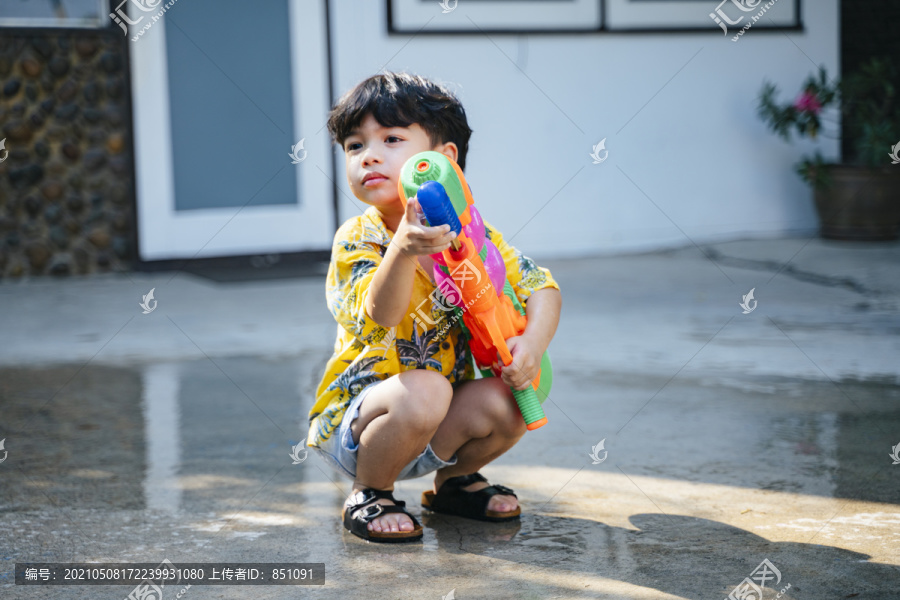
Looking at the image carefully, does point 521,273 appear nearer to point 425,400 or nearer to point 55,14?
point 425,400

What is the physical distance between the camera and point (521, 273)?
6.87 feet

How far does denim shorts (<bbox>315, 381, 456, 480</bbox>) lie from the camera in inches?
78.2

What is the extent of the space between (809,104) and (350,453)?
516cm

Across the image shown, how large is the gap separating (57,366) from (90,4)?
2817 mm

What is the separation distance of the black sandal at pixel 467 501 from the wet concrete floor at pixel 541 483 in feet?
0.09

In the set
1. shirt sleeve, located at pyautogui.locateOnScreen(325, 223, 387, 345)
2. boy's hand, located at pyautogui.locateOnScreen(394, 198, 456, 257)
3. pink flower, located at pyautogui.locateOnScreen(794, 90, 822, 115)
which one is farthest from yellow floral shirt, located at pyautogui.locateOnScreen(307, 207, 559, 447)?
pink flower, located at pyautogui.locateOnScreen(794, 90, 822, 115)

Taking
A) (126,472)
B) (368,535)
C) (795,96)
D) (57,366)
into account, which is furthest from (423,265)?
(795,96)

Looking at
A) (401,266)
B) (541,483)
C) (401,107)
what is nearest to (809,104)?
(541,483)

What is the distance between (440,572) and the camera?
71.1 inches

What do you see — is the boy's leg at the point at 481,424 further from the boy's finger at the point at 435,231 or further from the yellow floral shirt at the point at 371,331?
the boy's finger at the point at 435,231

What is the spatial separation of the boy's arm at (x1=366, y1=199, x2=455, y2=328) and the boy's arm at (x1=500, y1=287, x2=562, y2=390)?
24cm

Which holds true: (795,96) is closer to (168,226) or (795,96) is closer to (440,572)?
(168,226)

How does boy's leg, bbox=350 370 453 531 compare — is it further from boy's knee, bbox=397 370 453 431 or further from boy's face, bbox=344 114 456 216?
boy's face, bbox=344 114 456 216

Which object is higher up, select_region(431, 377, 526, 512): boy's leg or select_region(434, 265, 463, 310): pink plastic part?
select_region(434, 265, 463, 310): pink plastic part
